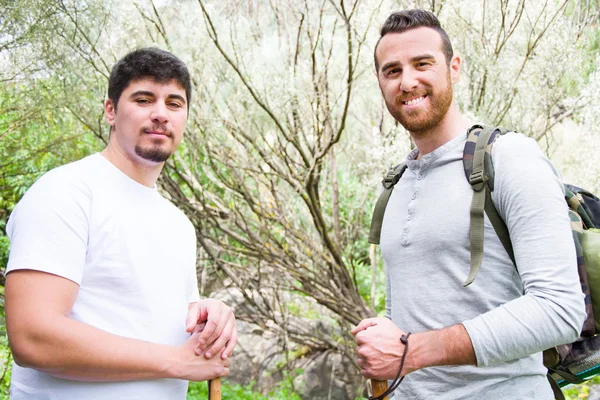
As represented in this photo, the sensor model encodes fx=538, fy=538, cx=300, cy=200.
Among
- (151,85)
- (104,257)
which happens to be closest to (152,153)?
(151,85)

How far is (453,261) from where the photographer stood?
1.66 metres

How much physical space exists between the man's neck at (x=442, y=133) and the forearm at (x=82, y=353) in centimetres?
113

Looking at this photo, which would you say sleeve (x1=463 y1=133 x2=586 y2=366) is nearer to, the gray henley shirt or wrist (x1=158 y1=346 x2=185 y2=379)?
the gray henley shirt

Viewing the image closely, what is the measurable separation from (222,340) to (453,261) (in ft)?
2.48

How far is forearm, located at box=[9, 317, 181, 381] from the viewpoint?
4.51ft

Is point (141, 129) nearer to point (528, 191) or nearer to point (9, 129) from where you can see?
point (528, 191)

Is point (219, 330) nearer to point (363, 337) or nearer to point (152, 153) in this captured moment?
point (363, 337)

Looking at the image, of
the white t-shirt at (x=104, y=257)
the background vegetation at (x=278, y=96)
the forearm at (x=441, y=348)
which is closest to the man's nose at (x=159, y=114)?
the white t-shirt at (x=104, y=257)

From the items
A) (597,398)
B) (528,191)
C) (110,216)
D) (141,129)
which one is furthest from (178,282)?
(597,398)

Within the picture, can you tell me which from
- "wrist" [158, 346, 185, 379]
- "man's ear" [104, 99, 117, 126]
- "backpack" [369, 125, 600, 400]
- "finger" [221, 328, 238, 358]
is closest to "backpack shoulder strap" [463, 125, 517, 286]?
"backpack" [369, 125, 600, 400]

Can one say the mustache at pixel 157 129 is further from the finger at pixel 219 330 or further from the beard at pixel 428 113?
the beard at pixel 428 113

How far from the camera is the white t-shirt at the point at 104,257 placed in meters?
1.46

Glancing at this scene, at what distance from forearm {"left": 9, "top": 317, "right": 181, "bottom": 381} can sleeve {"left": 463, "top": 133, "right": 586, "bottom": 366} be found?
891 mm

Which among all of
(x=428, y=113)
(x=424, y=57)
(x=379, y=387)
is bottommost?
(x=379, y=387)
